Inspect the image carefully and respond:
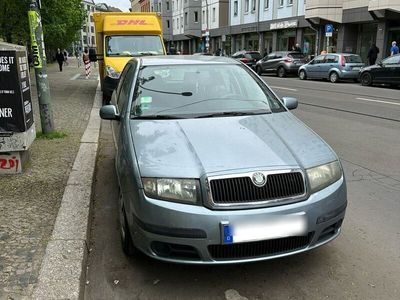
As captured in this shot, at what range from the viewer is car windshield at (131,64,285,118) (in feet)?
14.3

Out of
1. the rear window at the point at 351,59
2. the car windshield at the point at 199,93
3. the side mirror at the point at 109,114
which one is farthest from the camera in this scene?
the rear window at the point at 351,59

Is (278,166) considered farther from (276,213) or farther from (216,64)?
(216,64)

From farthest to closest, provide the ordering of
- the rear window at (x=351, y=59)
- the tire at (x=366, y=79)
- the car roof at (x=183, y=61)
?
1. the rear window at (x=351, y=59)
2. the tire at (x=366, y=79)
3. the car roof at (x=183, y=61)

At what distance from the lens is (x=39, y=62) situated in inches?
296

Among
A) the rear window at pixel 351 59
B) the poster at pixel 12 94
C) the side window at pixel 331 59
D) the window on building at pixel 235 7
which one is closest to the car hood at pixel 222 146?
the poster at pixel 12 94

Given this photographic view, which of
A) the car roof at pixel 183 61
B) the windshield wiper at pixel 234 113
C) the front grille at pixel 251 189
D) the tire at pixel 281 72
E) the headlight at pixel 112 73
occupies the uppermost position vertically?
the car roof at pixel 183 61

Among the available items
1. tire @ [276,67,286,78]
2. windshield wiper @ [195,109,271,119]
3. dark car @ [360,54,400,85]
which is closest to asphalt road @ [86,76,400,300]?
windshield wiper @ [195,109,271,119]

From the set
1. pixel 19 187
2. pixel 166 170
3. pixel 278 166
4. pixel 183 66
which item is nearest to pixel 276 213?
pixel 278 166

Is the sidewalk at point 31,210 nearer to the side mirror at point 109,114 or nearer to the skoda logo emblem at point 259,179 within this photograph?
the side mirror at point 109,114

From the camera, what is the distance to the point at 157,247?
10.5 feet

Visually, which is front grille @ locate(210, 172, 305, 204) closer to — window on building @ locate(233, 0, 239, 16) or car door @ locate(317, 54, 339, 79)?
car door @ locate(317, 54, 339, 79)

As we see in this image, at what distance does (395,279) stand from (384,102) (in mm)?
11577

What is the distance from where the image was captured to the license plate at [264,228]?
119 inches

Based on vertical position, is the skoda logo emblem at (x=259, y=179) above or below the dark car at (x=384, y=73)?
above
